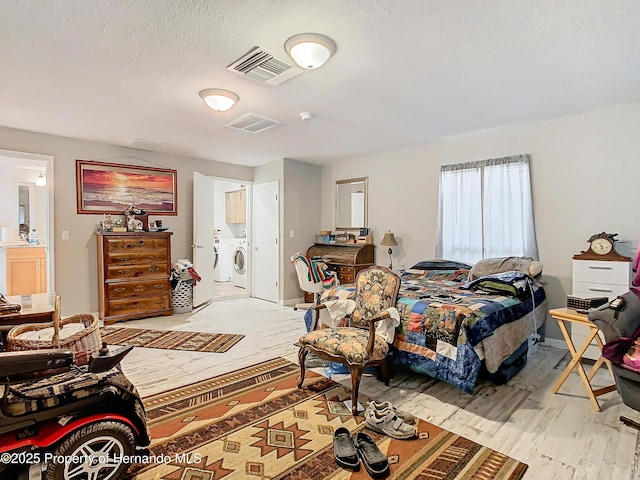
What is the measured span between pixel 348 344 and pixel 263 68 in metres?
2.12

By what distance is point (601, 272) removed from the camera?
3.25m

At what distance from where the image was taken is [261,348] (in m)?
3.67

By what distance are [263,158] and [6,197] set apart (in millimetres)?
4573

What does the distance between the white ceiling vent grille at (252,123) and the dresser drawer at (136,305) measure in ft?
8.66

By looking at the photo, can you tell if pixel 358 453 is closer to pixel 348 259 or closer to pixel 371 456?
pixel 371 456

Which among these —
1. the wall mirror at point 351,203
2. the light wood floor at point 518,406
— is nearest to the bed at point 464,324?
the light wood floor at point 518,406

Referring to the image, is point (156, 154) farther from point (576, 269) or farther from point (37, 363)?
point (576, 269)

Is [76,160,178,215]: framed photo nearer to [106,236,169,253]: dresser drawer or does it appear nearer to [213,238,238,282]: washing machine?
[106,236,169,253]: dresser drawer

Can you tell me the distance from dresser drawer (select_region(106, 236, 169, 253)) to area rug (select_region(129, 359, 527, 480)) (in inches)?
108

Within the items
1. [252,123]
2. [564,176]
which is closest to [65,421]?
[252,123]

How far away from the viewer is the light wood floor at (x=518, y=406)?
6.17 feet

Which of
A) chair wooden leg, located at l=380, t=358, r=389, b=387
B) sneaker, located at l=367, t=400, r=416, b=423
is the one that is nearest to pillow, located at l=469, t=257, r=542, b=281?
chair wooden leg, located at l=380, t=358, r=389, b=387

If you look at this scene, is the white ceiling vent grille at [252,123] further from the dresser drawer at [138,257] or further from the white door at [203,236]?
the dresser drawer at [138,257]

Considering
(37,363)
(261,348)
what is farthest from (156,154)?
(37,363)
